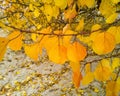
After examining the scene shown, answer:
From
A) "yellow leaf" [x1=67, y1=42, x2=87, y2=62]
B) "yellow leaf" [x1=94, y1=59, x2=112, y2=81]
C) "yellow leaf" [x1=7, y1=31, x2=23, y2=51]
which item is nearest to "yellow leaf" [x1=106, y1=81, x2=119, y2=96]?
"yellow leaf" [x1=94, y1=59, x2=112, y2=81]

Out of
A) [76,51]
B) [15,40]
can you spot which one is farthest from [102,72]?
[15,40]

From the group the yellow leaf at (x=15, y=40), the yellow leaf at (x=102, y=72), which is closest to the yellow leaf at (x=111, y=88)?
the yellow leaf at (x=102, y=72)

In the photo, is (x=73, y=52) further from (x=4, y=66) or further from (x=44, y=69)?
(x=4, y=66)

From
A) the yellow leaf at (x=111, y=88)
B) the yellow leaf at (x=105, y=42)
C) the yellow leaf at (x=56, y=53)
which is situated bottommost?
the yellow leaf at (x=111, y=88)

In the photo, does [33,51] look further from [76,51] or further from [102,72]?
[102,72]

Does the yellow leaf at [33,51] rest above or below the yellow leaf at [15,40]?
below

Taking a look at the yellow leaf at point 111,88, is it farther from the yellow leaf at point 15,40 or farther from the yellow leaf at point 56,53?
the yellow leaf at point 15,40

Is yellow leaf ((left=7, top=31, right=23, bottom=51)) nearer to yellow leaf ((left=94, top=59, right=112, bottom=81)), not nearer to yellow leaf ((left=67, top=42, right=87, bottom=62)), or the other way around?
yellow leaf ((left=67, top=42, right=87, bottom=62))
